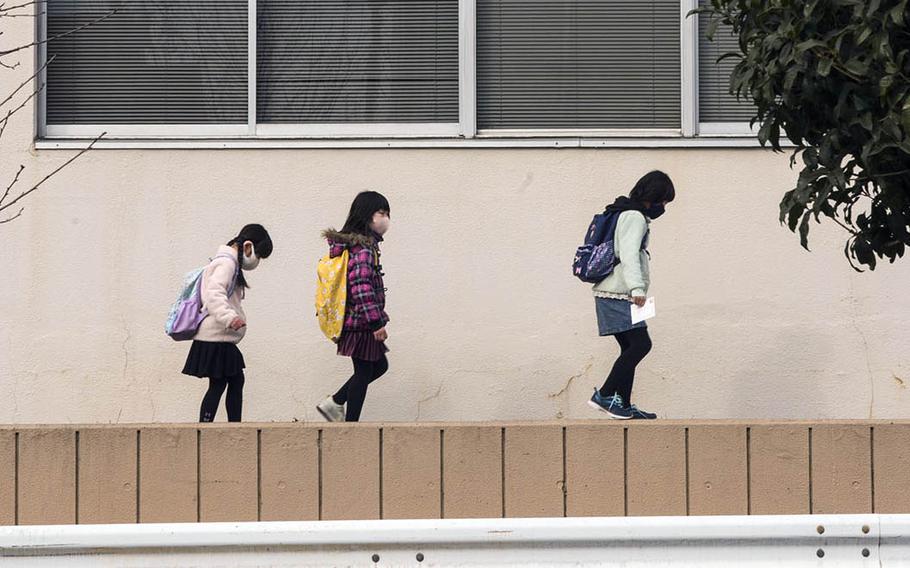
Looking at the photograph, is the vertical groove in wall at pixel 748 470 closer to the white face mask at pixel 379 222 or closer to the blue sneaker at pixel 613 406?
the blue sneaker at pixel 613 406

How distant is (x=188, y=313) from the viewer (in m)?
8.17

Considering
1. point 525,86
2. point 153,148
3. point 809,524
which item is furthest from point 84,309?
point 809,524

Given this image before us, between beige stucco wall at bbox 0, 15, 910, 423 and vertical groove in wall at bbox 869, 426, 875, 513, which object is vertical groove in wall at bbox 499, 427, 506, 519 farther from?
beige stucco wall at bbox 0, 15, 910, 423

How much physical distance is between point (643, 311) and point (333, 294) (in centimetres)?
174

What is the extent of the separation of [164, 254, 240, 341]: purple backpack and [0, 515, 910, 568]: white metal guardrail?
4.31m

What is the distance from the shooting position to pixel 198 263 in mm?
9586

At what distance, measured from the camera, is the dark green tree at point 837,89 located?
4.81 meters

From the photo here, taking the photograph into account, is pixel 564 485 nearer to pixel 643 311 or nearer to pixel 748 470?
pixel 748 470

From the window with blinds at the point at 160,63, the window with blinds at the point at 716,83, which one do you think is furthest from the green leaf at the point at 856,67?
the window with blinds at the point at 160,63

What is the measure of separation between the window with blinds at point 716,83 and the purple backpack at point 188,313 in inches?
139

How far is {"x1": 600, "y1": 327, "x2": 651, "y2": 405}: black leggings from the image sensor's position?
8203 millimetres

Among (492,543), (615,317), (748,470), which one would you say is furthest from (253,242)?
(492,543)

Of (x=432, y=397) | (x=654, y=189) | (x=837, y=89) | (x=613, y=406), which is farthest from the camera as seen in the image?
(x=432, y=397)

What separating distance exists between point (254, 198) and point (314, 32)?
1.21 m
